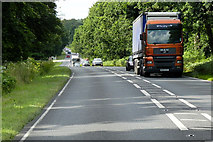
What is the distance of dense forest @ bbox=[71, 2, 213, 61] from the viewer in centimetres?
2919

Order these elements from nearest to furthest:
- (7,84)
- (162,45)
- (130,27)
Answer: (7,84), (162,45), (130,27)

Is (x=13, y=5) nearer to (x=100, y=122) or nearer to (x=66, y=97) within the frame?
(x=66, y=97)

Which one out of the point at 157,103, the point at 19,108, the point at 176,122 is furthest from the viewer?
the point at 157,103

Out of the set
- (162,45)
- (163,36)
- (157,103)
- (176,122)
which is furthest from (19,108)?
(163,36)

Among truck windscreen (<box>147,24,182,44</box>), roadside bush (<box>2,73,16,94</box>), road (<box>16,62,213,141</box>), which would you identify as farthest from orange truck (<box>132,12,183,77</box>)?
roadside bush (<box>2,73,16,94</box>)

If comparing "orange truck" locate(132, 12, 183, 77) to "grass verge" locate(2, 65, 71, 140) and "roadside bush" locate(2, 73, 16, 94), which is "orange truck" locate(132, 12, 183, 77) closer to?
"grass verge" locate(2, 65, 71, 140)

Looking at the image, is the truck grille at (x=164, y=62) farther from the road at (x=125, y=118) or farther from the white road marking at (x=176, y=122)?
the white road marking at (x=176, y=122)

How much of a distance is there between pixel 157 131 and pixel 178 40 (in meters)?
17.6

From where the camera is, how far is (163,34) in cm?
2517

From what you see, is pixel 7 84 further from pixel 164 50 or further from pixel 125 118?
pixel 164 50

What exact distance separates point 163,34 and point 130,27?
Answer: 32895mm

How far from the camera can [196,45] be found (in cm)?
4100

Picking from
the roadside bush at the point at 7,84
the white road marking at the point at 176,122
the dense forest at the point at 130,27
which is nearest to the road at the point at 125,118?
the white road marking at the point at 176,122

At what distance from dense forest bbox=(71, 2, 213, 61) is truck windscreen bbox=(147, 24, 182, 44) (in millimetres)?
894
